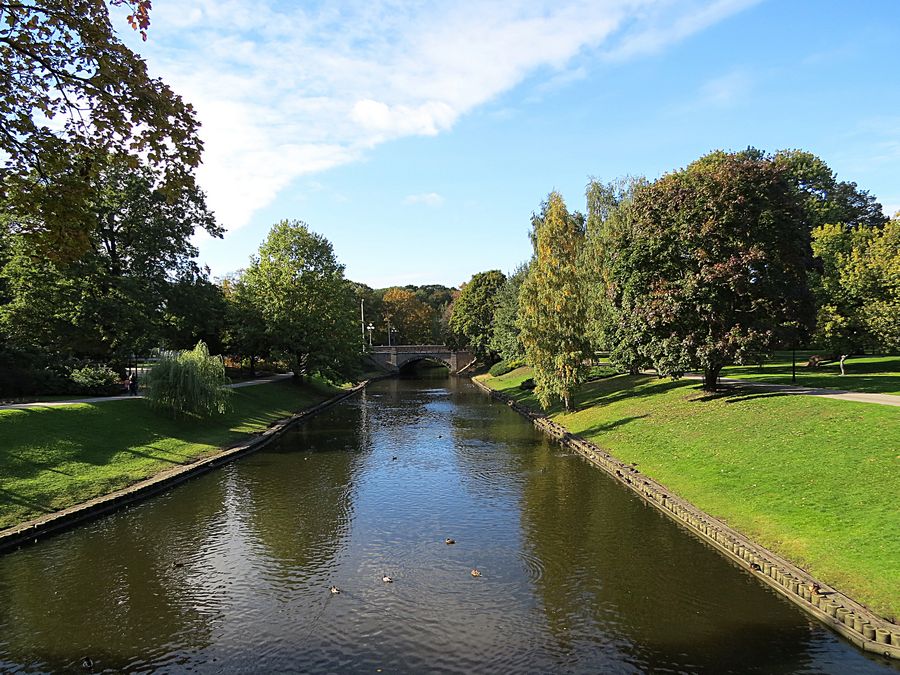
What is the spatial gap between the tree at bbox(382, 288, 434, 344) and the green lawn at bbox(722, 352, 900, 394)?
10781cm

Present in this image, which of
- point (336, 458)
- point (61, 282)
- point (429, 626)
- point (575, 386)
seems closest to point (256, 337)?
point (61, 282)

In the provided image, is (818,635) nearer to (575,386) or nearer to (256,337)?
(575,386)

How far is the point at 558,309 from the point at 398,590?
32.3 meters

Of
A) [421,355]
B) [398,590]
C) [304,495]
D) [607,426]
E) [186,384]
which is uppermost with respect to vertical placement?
[186,384]

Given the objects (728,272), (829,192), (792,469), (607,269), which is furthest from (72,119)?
(829,192)

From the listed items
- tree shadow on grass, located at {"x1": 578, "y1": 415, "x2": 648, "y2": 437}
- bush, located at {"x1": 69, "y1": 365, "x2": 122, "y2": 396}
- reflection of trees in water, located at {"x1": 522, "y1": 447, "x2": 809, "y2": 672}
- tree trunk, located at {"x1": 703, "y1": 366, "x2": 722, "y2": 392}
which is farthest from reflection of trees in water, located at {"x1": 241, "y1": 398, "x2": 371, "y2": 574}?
tree trunk, located at {"x1": 703, "y1": 366, "x2": 722, "y2": 392}

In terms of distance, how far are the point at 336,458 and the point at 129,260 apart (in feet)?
90.6

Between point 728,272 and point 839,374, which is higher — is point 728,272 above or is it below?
above

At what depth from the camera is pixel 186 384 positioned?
131 ft

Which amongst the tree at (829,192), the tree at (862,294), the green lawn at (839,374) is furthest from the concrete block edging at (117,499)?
the tree at (829,192)

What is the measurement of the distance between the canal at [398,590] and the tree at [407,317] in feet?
433

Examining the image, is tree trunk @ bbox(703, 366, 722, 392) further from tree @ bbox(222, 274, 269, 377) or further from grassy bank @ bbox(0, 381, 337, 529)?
tree @ bbox(222, 274, 269, 377)

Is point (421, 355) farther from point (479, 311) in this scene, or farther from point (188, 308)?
point (188, 308)

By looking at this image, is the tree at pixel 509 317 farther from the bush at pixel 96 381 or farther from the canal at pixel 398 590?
the canal at pixel 398 590
